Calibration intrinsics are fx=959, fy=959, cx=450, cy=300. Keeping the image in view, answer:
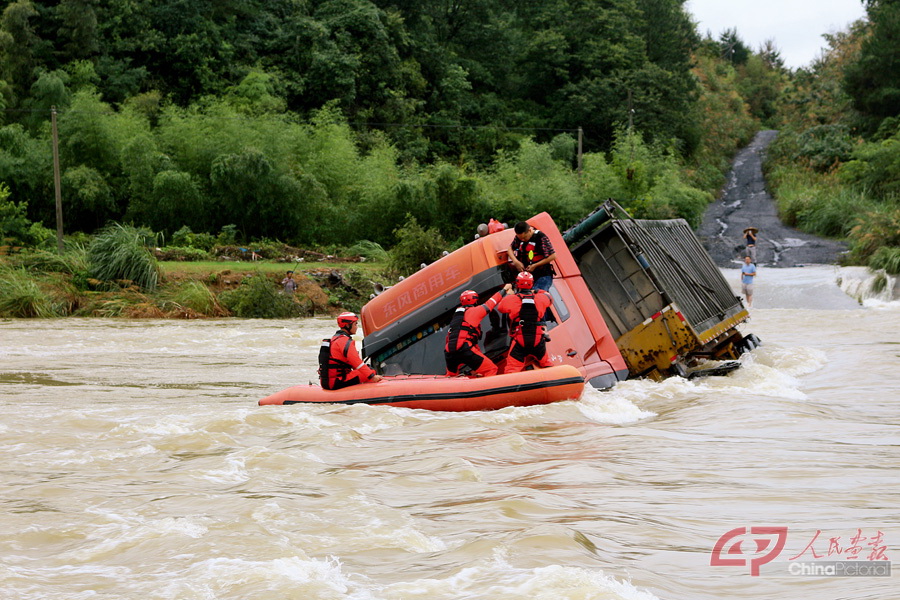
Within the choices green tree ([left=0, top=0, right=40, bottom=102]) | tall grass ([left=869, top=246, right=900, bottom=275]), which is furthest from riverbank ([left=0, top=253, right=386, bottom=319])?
green tree ([left=0, top=0, right=40, bottom=102])

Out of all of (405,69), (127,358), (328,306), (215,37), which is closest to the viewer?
(127,358)

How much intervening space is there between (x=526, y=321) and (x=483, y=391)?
0.89 meters

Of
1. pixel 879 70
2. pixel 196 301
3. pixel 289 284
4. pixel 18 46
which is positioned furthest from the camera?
pixel 879 70

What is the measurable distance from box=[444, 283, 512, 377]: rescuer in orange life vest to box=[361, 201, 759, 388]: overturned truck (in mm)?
532

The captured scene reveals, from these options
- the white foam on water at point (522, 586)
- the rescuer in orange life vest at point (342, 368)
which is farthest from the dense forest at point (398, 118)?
the white foam on water at point (522, 586)

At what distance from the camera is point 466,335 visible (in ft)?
32.7

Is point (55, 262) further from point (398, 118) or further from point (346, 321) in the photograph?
point (398, 118)

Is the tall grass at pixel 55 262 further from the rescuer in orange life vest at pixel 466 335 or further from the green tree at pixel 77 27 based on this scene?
the green tree at pixel 77 27

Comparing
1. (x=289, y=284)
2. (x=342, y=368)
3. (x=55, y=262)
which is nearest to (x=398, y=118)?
(x=289, y=284)

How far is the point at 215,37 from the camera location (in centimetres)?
4612

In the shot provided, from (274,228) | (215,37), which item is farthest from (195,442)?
(215,37)

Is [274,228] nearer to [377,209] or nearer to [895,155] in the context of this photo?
[377,209]

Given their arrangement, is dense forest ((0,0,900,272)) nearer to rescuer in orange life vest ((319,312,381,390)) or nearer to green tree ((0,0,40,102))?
green tree ((0,0,40,102))

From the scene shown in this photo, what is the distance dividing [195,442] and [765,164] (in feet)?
168
